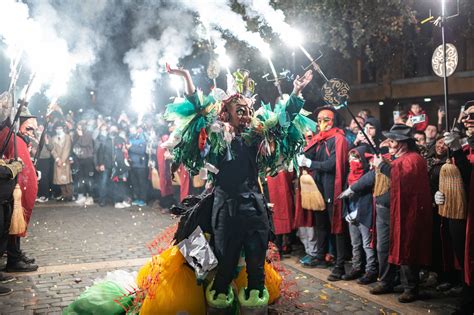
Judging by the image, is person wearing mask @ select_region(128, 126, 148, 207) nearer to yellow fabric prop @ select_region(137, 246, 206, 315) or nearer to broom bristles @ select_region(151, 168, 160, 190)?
broom bristles @ select_region(151, 168, 160, 190)

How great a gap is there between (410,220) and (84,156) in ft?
35.2

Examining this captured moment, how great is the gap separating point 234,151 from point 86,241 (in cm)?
545

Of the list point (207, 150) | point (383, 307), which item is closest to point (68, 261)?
point (207, 150)

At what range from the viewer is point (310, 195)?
708 cm

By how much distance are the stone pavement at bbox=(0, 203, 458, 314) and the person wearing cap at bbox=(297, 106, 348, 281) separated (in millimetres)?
402

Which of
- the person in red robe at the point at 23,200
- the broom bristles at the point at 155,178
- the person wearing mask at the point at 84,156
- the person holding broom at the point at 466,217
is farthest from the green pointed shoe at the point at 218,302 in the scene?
the person wearing mask at the point at 84,156

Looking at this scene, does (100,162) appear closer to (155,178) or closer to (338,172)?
(155,178)

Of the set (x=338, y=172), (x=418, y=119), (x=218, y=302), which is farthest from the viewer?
(x=418, y=119)

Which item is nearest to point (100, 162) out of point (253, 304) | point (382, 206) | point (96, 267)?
point (96, 267)

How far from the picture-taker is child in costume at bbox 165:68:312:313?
4.25 m

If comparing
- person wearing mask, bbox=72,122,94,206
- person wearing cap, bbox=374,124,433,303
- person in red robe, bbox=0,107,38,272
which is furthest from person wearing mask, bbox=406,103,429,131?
person wearing mask, bbox=72,122,94,206

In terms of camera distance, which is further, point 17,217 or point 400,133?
point 17,217

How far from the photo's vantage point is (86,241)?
28.9ft

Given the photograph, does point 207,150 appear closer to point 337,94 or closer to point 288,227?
point 337,94
